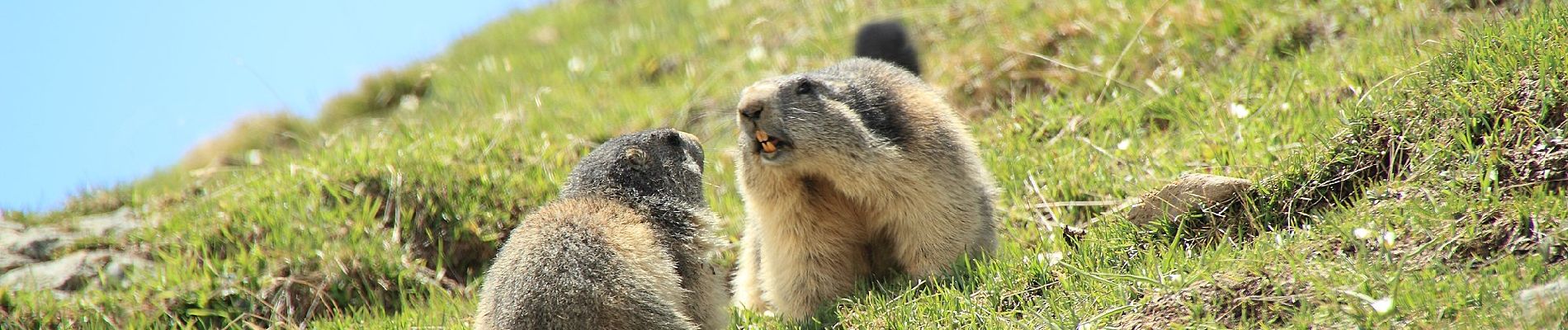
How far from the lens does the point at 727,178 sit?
27.7ft

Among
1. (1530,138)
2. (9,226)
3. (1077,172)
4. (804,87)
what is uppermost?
(804,87)

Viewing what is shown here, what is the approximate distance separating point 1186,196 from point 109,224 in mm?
7356

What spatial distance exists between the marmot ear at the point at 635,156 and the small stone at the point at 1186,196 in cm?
244

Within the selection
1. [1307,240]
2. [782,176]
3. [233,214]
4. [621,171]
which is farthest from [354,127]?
[1307,240]

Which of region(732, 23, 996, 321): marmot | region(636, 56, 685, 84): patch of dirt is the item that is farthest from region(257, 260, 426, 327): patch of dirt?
region(636, 56, 685, 84): patch of dirt

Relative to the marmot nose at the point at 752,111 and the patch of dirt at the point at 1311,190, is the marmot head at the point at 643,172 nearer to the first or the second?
the marmot nose at the point at 752,111

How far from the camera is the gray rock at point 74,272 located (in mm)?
7371

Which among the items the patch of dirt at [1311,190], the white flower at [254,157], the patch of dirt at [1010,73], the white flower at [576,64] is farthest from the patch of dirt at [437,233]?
the white flower at [576,64]

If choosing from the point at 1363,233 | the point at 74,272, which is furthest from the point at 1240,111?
the point at 74,272

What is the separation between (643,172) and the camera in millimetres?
6109

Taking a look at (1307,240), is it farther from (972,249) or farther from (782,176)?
(782,176)

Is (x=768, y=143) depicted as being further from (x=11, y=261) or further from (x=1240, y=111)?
(x=11, y=261)

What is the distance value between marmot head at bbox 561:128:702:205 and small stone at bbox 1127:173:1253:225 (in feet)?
7.39

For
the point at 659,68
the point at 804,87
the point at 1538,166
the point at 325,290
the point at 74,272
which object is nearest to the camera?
the point at 1538,166
